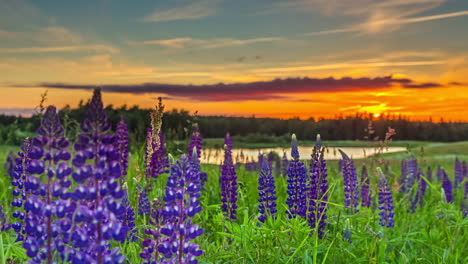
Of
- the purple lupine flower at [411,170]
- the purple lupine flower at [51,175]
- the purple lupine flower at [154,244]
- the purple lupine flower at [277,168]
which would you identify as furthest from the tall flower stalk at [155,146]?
the purple lupine flower at [277,168]

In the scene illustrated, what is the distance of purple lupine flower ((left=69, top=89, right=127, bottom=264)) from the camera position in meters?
2.49

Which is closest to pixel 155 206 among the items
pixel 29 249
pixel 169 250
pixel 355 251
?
pixel 169 250

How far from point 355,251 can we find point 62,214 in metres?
4.39

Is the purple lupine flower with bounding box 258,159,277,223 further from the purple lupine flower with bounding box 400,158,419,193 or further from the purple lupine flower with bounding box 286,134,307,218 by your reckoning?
the purple lupine flower with bounding box 400,158,419,193

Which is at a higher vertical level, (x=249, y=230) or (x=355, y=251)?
(x=249, y=230)

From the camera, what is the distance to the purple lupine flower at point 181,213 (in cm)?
309

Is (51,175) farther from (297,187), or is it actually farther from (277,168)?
(277,168)

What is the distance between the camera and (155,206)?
12.9 feet

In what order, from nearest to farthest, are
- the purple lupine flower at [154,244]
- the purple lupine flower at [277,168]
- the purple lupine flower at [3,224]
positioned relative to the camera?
the purple lupine flower at [154,244]
the purple lupine flower at [3,224]
the purple lupine flower at [277,168]

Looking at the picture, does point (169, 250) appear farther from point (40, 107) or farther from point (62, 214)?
point (40, 107)

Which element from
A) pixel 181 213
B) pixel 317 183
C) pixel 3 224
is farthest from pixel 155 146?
pixel 181 213

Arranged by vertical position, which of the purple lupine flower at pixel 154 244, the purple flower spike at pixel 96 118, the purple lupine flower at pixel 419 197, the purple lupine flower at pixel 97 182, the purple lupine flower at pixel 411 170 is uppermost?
the purple flower spike at pixel 96 118

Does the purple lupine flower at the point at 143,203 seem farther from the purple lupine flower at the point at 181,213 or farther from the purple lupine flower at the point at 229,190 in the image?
the purple lupine flower at the point at 181,213

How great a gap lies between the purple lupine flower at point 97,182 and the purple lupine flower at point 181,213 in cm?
57
